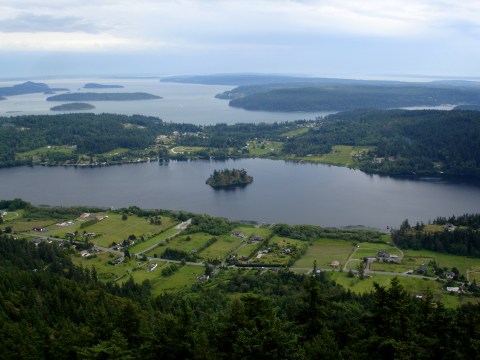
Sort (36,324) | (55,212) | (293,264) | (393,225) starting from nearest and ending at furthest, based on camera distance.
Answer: (36,324), (293,264), (393,225), (55,212)

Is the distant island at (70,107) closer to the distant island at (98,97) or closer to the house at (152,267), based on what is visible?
the distant island at (98,97)

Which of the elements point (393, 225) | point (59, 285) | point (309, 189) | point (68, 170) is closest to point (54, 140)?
point (68, 170)

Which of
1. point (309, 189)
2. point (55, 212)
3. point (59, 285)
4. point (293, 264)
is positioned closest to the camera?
point (59, 285)

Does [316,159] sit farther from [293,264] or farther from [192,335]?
[192,335]

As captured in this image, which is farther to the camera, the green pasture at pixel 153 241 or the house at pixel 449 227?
the house at pixel 449 227

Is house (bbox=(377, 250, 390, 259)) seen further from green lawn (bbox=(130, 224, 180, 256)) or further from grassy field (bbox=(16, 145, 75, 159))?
grassy field (bbox=(16, 145, 75, 159))

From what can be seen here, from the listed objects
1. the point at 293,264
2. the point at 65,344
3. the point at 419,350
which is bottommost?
the point at 293,264

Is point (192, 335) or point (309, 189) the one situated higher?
point (192, 335)

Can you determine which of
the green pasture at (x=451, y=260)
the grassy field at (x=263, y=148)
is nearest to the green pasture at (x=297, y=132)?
the grassy field at (x=263, y=148)
